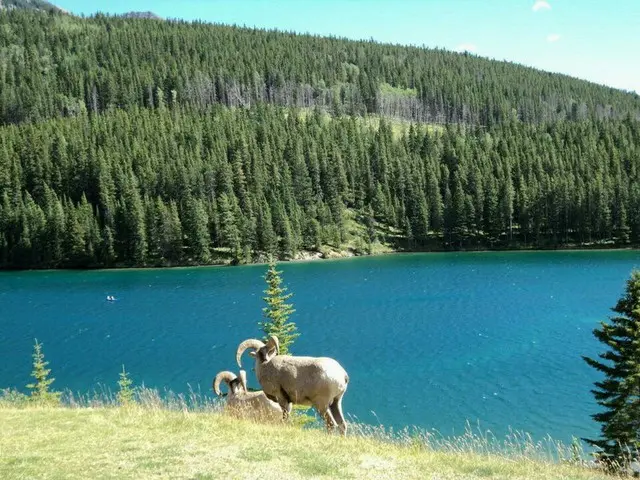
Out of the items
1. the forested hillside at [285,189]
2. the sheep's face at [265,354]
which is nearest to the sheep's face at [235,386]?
the sheep's face at [265,354]

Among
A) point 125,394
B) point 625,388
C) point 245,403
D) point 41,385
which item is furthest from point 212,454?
point 41,385

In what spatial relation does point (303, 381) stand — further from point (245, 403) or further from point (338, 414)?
point (245, 403)

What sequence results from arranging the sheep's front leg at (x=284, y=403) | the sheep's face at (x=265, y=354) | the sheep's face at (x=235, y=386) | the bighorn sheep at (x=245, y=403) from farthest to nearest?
the sheep's face at (x=235, y=386)
the bighorn sheep at (x=245, y=403)
the sheep's face at (x=265, y=354)
the sheep's front leg at (x=284, y=403)

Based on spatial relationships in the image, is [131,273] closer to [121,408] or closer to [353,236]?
[353,236]

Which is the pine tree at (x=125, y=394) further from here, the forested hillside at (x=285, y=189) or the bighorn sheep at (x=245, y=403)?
the forested hillside at (x=285, y=189)

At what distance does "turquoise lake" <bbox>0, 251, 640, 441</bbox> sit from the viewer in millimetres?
36344

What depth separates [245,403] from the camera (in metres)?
15.1

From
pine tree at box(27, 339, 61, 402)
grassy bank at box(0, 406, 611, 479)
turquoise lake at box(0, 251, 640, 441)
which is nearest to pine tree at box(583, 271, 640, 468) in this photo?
turquoise lake at box(0, 251, 640, 441)

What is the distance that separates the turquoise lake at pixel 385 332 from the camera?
119 feet

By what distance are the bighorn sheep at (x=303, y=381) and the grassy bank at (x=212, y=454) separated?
73cm

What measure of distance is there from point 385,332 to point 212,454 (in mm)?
46716

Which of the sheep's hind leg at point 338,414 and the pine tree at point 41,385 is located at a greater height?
the sheep's hind leg at point 338,414

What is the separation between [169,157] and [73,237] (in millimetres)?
38883

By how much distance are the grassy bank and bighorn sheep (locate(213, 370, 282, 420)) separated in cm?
88
